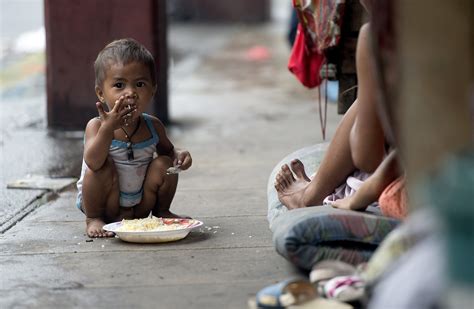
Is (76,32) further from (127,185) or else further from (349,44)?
(127,185)

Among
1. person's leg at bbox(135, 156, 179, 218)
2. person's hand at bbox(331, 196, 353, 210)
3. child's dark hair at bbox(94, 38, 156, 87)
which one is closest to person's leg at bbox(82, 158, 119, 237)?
person's leg at bbox(135, 156, 179, 218)

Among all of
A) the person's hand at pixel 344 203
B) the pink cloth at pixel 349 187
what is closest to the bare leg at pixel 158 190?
the pink cloth at pixel 349 187

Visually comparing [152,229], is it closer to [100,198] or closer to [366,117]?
[100,198]

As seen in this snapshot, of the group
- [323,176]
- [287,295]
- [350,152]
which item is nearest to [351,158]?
[350,152]

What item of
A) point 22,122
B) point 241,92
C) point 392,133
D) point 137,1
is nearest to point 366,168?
point 392,133

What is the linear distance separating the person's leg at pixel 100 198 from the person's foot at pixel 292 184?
0.80 m

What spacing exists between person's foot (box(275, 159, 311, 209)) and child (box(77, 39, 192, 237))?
46cm

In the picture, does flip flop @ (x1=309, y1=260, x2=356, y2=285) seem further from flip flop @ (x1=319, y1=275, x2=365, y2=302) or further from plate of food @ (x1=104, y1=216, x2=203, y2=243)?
plate of food @ (x1=104, y1=216, x2=203, y2=243)

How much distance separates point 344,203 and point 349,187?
0.30 metres

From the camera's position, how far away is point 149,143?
17.2 feet

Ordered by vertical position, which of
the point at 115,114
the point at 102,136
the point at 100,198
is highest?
the point at 115,114

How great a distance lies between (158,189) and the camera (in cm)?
527

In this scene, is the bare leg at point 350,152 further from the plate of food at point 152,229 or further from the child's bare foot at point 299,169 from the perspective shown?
the plate of food at point 152,229

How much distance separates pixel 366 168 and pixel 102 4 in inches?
192
